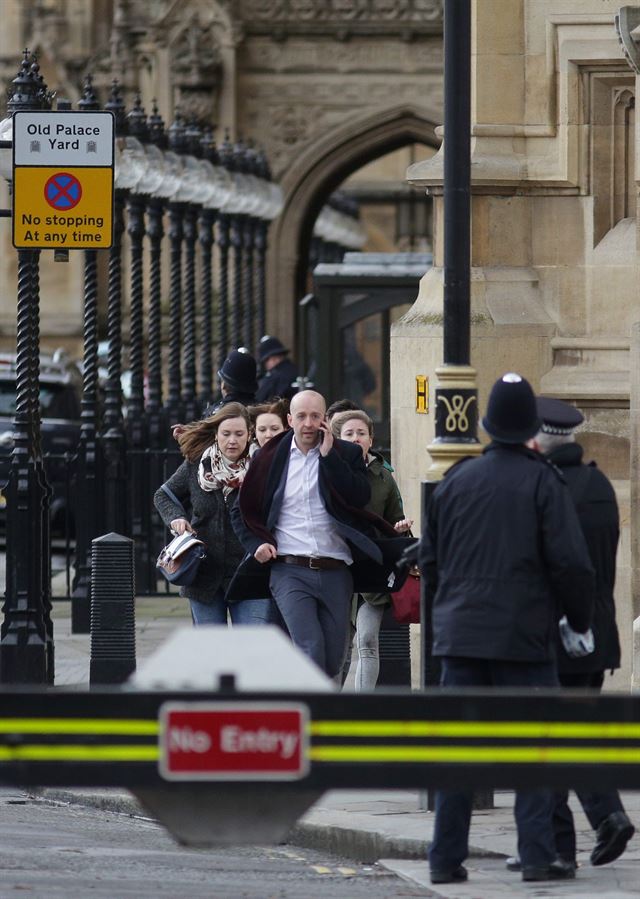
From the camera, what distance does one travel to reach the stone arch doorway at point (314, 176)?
36562 mm

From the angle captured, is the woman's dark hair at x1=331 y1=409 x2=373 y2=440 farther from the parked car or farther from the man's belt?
the parked car

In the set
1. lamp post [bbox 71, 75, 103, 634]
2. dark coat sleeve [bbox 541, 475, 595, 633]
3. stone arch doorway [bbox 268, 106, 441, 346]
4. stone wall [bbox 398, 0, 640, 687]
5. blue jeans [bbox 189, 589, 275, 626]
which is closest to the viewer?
dark coat sleeve [bbox 541, 475, 595, 633]

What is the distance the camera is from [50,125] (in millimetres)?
13312

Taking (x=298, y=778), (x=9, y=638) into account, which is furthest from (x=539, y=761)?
(x=9, y=638)

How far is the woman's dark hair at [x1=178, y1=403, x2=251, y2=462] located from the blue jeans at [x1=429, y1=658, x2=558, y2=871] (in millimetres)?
3030

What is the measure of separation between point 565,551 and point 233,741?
250cm

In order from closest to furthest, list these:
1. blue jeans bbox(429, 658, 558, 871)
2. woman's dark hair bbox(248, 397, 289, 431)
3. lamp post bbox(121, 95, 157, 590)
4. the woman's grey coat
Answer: blue jeans bbox(429, 658, 558, 871), the woman's grey coat, woman's dark hair bbox(248, 397, 289, 431), lamp post bbox(121, 95, 157, 590)

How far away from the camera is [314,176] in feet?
121

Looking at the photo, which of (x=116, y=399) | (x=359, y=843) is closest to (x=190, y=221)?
(x=116, y=399)

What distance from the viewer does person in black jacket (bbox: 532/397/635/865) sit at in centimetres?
856

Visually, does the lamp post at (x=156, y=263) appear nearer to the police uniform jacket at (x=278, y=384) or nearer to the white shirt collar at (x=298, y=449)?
the police uniform jacket at (x=278, y=384)

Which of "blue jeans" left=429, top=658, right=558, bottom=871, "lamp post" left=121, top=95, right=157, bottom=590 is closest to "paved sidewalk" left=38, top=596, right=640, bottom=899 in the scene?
"blue jeans" left=429, top=658, right=558, bottom=871

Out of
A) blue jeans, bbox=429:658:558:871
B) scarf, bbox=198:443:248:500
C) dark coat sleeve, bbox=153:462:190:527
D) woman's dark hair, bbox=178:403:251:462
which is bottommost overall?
blue jeans, bbox=429:658:558:871

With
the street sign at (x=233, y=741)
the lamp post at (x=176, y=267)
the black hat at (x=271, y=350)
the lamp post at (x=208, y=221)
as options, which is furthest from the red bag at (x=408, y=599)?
the lamp post at (x=208, y=221)
